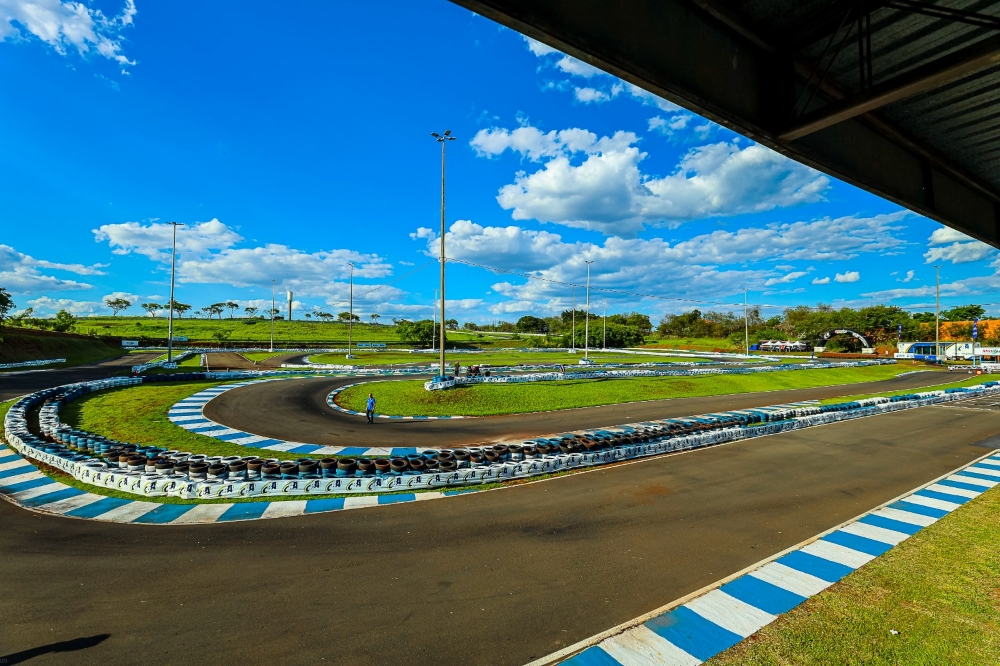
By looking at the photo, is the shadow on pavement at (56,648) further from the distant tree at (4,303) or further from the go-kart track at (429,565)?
the distant tree at (4,303)

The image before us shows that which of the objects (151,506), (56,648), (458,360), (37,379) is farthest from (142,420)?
(458,360)

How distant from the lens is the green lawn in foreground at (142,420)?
16.2 metres

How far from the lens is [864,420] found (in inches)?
958

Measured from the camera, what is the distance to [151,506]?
1068 centimetres

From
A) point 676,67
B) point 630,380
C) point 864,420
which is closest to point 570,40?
point 676,67

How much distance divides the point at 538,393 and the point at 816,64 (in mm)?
24521

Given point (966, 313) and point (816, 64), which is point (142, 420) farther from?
point (966, 313)

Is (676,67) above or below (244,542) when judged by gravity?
above

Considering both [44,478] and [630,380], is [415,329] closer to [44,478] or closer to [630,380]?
[630,380]

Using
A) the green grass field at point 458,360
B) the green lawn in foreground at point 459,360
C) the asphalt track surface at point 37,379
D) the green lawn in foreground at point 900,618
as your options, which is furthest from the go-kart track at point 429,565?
the green lawn in foreground at point 459,360

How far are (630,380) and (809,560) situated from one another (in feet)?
93.2

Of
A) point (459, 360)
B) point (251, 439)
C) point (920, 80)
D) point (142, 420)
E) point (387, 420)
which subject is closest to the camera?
point (920, 80)

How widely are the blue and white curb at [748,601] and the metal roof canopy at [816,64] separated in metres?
7.25

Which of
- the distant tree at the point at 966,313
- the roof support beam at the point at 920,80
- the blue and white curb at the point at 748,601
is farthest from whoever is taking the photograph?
the distant tree at the point at 966,313
